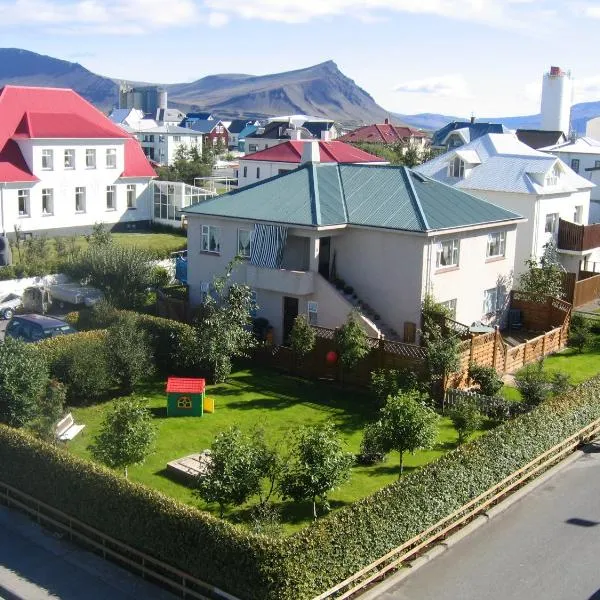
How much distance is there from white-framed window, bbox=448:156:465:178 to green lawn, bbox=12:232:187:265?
52.7ft

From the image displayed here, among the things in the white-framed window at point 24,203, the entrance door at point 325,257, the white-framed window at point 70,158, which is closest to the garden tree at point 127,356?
the entrance door at point 325,257

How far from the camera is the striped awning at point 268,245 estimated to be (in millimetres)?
33531

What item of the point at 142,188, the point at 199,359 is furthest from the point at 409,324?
the point at 142,188

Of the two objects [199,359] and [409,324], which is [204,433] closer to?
[199,359]

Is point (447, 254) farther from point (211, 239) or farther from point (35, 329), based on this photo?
point (35, 329)

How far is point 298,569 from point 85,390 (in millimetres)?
13477

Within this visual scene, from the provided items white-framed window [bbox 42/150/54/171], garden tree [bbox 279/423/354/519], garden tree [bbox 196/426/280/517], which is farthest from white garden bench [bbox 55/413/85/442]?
white-framed window [bbox 42/150/54/171]

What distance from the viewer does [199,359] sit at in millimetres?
29422

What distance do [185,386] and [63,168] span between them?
3181 cm

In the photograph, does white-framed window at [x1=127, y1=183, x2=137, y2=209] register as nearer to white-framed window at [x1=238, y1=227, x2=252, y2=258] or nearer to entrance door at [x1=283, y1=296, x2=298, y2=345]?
white-framed window at [x1=238, y1=227, x2=252, y2=258]

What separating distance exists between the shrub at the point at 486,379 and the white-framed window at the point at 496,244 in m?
8.68

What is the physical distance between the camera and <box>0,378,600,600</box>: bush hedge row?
1545cm

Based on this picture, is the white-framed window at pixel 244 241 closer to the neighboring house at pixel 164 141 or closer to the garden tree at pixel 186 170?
the garden tree at pixel 186 170

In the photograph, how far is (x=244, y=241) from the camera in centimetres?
3531
